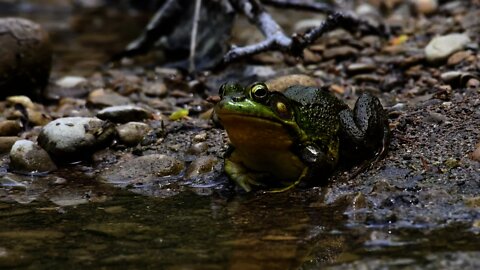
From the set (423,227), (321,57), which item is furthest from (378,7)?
(423,227)

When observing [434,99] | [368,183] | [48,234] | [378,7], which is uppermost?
[378,7]

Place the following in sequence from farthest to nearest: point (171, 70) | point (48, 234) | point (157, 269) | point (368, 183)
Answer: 1. point (171, 70)
2. point (368, 183)
3. point (48, 234)
4. point (157, 269)

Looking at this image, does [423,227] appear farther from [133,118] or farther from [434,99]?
[133,118]

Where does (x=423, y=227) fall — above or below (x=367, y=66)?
below

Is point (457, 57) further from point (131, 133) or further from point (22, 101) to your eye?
point (22, 101)

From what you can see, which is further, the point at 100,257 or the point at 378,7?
the point at 378,7

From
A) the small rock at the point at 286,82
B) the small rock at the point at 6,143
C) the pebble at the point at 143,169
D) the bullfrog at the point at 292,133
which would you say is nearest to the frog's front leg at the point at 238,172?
the bullfrog at the point at 292,133

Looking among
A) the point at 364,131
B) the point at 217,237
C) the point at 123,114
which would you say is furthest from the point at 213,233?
the point at 123,114
